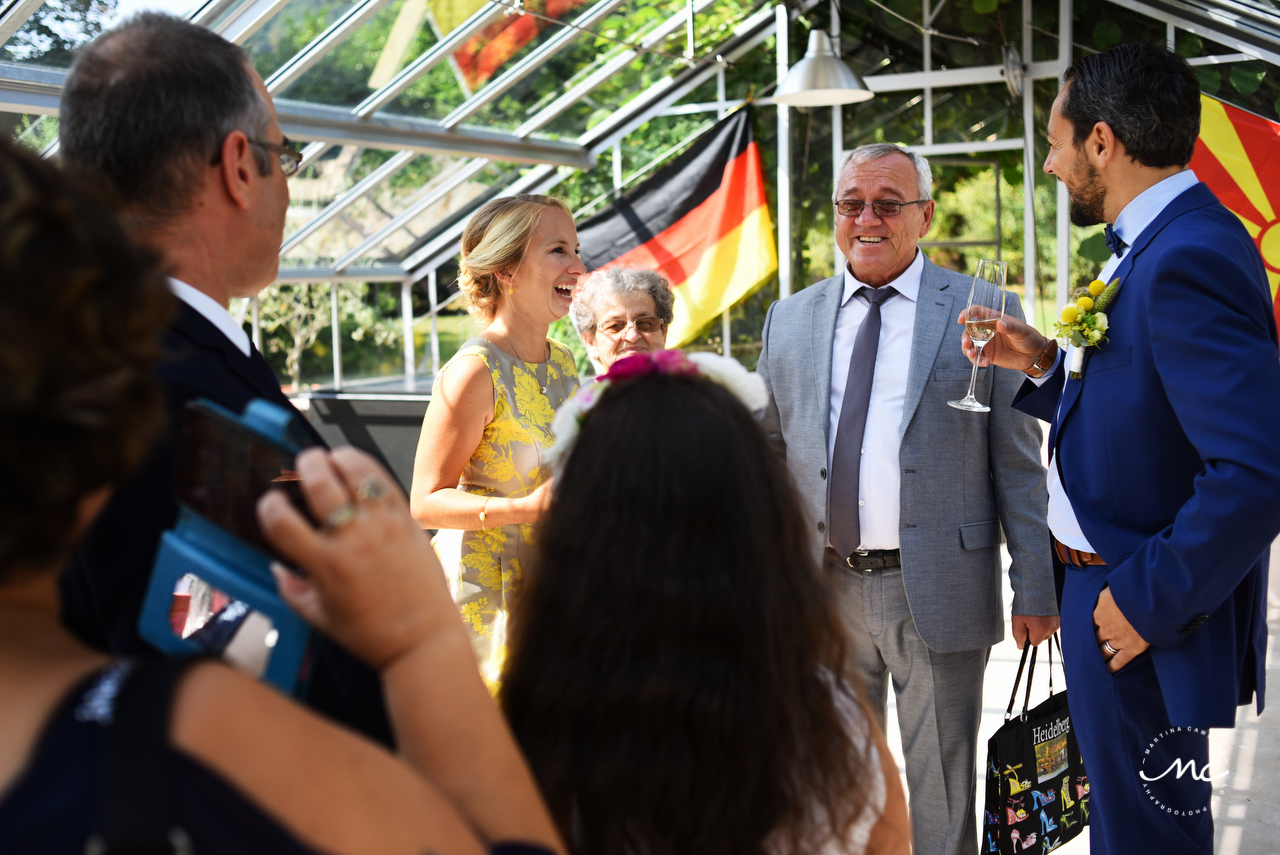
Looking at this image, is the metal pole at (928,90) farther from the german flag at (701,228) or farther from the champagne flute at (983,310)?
the champagne flute at (983,310)

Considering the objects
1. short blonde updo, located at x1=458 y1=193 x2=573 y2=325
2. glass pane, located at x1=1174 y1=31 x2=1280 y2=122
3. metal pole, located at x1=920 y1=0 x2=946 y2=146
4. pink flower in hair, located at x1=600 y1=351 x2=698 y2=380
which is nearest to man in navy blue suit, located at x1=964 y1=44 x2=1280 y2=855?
pink flower in hair, located at x1=600 y1=351 x2=698 y2=380

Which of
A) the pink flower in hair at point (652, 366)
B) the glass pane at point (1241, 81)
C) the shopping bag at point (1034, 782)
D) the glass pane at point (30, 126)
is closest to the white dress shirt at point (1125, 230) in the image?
the shopping bag at point (1034, 782)

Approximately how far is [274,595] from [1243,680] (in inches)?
75.2

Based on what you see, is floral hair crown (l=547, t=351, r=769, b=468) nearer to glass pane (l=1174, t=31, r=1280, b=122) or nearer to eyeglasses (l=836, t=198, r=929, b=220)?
eyeglasses (l=836, t=198, r=929, b=220)

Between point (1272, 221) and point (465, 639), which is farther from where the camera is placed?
point (1272, 221)

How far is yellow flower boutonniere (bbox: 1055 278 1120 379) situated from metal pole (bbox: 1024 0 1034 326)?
5321 millimetres

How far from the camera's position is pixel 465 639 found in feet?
2.45

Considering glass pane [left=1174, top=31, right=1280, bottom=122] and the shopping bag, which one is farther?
glass pane [left=1174, top=31, right=1280, bottom=122]

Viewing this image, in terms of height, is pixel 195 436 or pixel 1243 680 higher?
pixel 195 436

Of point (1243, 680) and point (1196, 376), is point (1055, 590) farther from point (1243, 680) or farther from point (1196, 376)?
point (1196, 376)

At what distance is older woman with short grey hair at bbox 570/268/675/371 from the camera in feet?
8.73

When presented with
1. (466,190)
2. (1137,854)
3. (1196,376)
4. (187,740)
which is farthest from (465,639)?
(466,190)

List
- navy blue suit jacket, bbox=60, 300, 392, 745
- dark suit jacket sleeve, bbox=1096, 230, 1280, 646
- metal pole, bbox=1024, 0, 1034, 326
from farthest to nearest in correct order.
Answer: metal pole, bbox=1024, 0, 1034, 326 < dark suit jacket sleeve, bbox=1096, 230, 1280, 646 < navy blue suit jacket, bbox=60, 300, 392, 745

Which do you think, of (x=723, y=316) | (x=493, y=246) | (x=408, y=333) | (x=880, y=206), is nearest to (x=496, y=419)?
(x=493, y=246)
